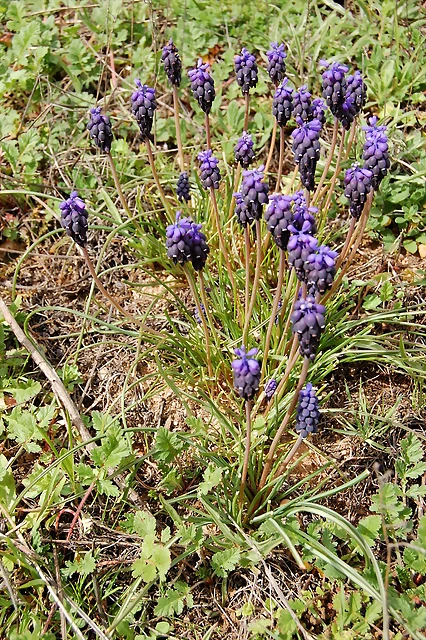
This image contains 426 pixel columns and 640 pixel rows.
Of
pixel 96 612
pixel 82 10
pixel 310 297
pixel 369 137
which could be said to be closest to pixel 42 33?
pixel 82 10

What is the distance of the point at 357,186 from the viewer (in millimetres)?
3285

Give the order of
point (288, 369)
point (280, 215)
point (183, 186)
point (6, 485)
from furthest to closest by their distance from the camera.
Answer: point (183, 186)
point (6, 485)
point (288, 369)
point (280, 215)

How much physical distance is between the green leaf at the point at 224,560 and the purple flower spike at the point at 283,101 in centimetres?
240

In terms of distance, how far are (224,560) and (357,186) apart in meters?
2.03

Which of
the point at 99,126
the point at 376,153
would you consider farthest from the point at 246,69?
the point at 376,153

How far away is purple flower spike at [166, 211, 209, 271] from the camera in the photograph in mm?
2988

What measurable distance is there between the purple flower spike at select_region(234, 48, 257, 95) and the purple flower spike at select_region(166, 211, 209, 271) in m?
1.36

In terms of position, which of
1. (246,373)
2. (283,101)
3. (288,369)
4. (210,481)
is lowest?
(210,481)

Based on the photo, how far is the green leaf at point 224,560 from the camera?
3164mm

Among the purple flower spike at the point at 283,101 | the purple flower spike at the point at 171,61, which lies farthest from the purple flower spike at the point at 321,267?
the purple flower spike at the point at 171,61

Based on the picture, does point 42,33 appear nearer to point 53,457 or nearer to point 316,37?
point 316,37

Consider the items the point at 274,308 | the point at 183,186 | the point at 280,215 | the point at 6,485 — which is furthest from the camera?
the point at 183,186

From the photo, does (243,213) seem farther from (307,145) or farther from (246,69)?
(246,69)

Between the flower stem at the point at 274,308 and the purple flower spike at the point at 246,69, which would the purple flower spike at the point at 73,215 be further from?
the purple flower spike at the point at 246,69
